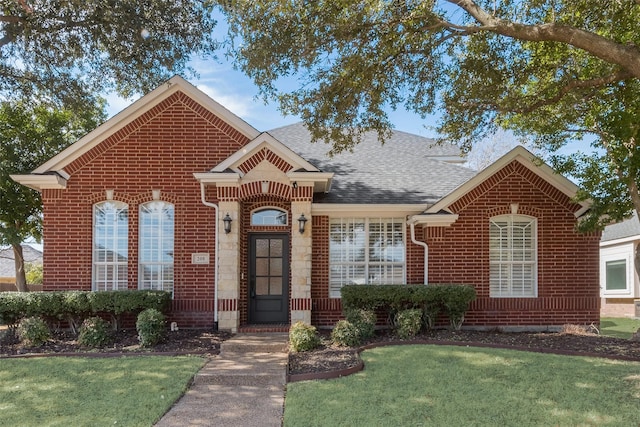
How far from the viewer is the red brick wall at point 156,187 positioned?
11617 millimetres

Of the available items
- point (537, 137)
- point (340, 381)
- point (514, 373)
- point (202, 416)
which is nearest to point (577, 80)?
point (537, 137)

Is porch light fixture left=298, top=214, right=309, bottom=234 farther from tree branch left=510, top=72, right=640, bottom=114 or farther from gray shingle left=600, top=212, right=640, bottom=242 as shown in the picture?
gray shingle left=600, top=212, right=640, bottom=242

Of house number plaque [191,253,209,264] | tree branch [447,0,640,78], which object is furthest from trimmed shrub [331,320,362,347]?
tree branch [447,0,640,78]

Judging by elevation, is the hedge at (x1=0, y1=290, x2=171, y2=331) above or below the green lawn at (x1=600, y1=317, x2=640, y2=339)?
above

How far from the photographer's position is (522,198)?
12.0 metres

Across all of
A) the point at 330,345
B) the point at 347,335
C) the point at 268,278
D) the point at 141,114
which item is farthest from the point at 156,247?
the point at 347,335

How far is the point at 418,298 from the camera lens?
10930 millimetres

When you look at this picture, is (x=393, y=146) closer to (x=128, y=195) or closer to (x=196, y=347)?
(x=128, y=195)

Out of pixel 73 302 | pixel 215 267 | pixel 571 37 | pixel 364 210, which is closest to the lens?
pixel 571 37

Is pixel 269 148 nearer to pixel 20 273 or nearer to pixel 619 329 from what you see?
pixel 20 273

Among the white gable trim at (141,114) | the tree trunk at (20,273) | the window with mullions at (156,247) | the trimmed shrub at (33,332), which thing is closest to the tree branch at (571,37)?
the white gable trim at (141,114)

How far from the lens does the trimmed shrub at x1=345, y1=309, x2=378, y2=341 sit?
9922 mm

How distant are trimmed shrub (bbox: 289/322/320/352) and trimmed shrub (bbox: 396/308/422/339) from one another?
2.03 metres

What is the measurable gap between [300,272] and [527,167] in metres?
6.23
